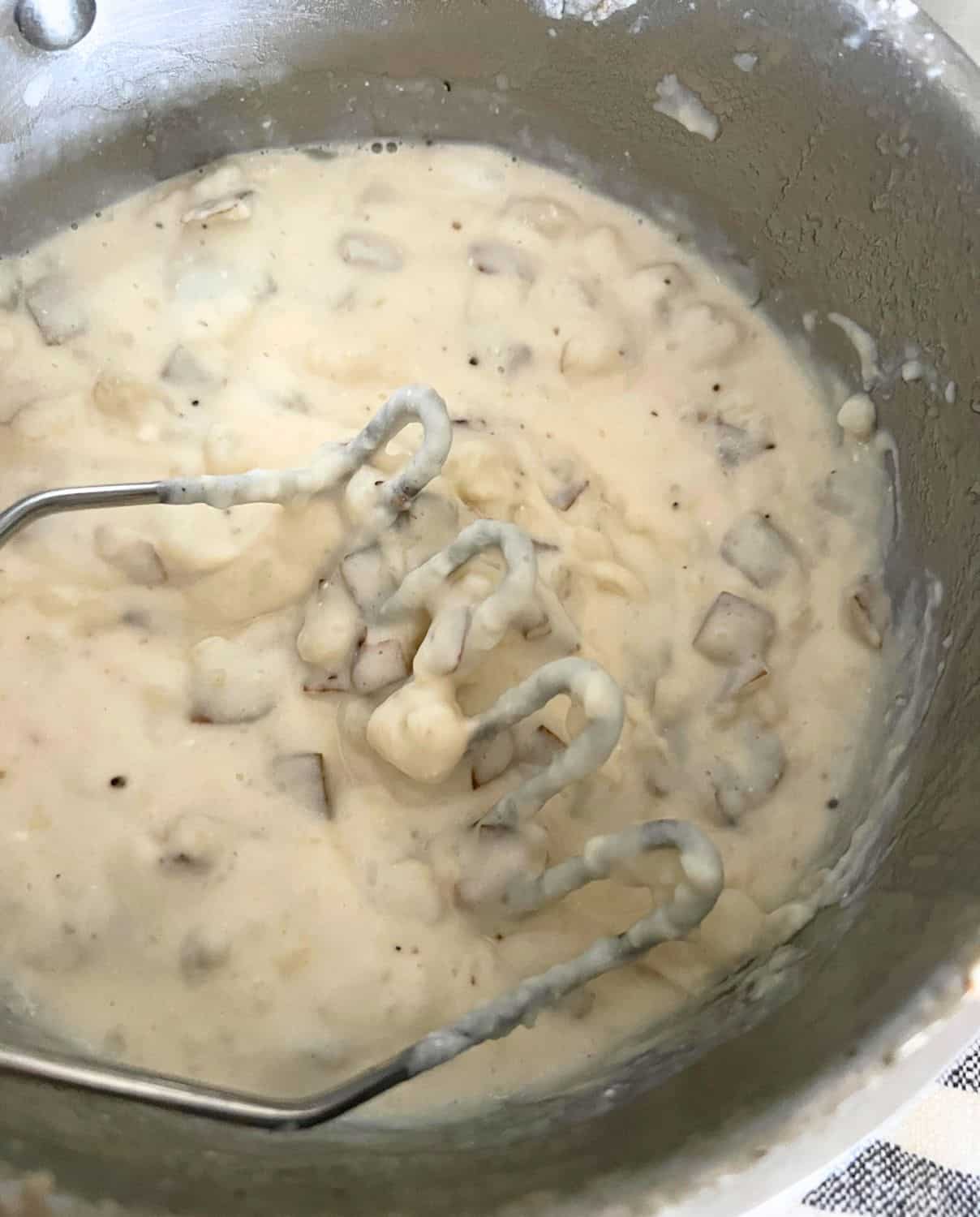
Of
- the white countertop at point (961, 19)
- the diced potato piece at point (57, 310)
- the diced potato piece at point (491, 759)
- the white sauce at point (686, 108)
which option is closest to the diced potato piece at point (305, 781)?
the diced potato piece at point (491, 759)

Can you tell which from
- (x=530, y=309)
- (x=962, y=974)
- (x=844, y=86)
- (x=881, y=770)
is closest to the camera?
(x=962, y=974)

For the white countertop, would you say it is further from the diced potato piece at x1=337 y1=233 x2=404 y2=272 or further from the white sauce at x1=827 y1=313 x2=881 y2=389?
the diced potato piece at x1=337 y1=233 x2=404 y2=272

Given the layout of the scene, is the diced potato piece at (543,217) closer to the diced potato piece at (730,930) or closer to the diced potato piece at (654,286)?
the diced potato piece at (654,286)

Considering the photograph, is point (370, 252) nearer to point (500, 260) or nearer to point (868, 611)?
point (500, 260)

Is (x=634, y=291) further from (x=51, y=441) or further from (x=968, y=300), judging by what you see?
(x=51, y=441)

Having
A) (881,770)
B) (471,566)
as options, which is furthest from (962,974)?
(471,566)

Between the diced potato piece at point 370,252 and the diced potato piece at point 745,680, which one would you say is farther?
the diced potato piece at point 370,252

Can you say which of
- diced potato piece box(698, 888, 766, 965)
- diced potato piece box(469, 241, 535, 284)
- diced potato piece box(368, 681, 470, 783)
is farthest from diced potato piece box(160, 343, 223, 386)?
diced potato piece box(698, 888, 766, 965)
